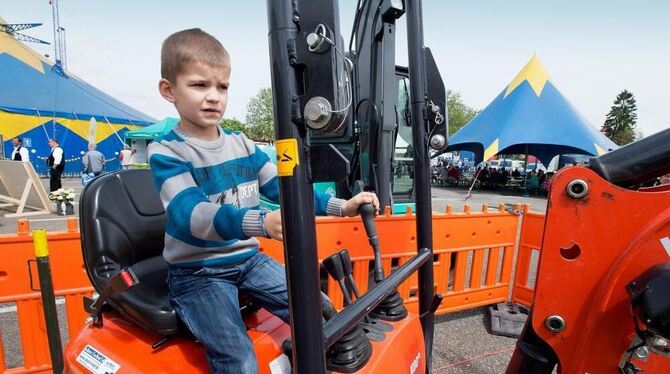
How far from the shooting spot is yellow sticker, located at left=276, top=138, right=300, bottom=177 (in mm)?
764

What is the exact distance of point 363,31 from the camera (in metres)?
2.90

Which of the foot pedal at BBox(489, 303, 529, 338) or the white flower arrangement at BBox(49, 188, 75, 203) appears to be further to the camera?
the white flower arrangement at BBox(49, 188, 75, 203)

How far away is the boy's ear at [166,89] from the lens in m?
1.23

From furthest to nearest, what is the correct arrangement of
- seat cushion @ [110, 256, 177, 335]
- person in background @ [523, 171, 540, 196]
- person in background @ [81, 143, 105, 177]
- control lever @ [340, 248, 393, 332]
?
1. person in background @ [523, 171, 540, 196]
2. person in background @ [81, 143, 105, 177]
3. control lever @ [340, 248, 393, 332]
4. seat cushion @ [110, 256, 177, 335]

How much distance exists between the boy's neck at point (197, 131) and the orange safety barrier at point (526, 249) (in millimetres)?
2878

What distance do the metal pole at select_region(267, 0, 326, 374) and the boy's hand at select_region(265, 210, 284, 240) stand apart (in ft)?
0.21

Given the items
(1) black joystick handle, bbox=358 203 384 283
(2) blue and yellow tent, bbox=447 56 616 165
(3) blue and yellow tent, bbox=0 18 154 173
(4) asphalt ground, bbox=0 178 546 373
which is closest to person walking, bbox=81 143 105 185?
(4) asphalt ground, bbox=0 178 546 373

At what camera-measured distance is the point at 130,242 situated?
152 centimetres

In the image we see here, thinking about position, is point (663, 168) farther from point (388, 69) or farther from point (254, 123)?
point (254, 123)

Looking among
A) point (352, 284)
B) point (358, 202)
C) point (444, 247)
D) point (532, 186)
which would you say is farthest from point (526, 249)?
point (532, 186)

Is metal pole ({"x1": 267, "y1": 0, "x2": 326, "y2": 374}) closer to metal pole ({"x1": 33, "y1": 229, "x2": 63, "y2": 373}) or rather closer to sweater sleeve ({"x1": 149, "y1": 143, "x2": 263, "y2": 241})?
sweater sleeve ({"x1": 149, "y1": 143, "x2": 263, "y2": 241})

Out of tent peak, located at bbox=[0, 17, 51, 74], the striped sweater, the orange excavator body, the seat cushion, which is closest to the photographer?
the orange excavator body

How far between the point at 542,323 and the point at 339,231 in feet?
6.10

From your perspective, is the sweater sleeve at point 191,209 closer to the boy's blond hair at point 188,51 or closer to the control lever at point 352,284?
the boy's blond hair at point 188,51
